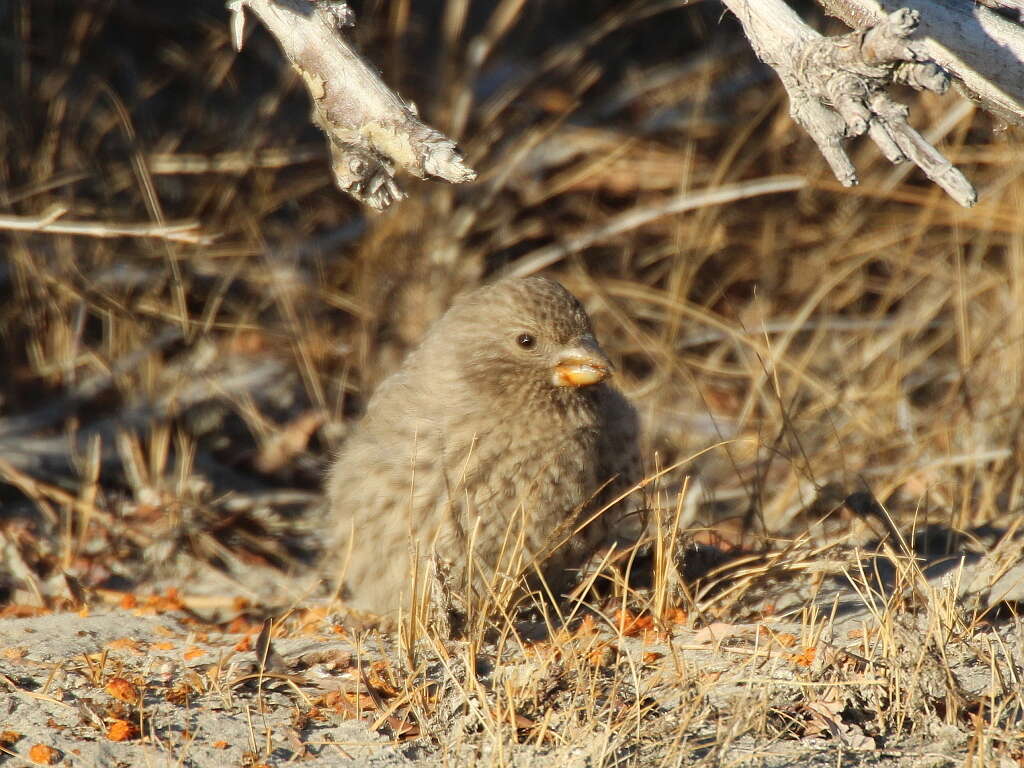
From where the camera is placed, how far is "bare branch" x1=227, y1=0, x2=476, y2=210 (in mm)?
2832

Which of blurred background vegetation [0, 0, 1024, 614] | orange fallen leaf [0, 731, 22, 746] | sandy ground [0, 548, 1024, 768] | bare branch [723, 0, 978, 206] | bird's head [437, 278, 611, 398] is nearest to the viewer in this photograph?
bare branch [723, 0, 978, 206]

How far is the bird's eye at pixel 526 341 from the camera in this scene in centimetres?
364

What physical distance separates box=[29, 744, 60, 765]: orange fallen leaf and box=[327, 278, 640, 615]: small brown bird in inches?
38.5

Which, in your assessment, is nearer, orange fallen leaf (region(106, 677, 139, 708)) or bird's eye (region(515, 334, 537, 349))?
orange fallen leaf (region(106, 677, 139, 708))

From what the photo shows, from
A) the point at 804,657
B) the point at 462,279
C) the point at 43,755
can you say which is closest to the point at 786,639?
the point at 804,657

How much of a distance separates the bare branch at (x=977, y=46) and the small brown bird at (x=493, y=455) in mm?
1177

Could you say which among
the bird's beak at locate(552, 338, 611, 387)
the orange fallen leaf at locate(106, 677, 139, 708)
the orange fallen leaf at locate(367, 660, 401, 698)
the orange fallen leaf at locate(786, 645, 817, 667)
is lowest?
the orange fallen leaf at locate(367, 660, 401, 698)

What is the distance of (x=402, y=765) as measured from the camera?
8.68 ft

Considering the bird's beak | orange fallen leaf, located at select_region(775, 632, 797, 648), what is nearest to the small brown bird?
the bird's beak

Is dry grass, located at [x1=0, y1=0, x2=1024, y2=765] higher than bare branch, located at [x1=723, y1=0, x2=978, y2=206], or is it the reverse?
bare branch, located at [x1=723, y1=0, x2=978, y2=206]

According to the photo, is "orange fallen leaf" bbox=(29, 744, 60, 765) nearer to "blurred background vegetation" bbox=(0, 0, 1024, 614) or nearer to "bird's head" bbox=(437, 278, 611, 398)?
"bird's head" bbox=(437, 278, 611, 398)

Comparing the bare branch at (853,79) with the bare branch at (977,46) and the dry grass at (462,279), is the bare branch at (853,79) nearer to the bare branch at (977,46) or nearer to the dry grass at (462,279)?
the bare branch at (977,46)

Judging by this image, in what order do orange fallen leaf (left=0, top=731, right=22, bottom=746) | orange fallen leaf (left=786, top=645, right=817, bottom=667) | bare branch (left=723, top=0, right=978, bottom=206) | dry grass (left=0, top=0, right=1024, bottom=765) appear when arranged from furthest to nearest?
dry grass (left=0, top=0, right=1024, bottom=765), orange fallen leaf (left=786, top=645, right=817, bottom=667), orange fallen leaf (left=0, top=731, right=22, bottom=746), bare branch (left=723, top=0, right=978, bottom=206)

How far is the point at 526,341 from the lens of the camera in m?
3.65
